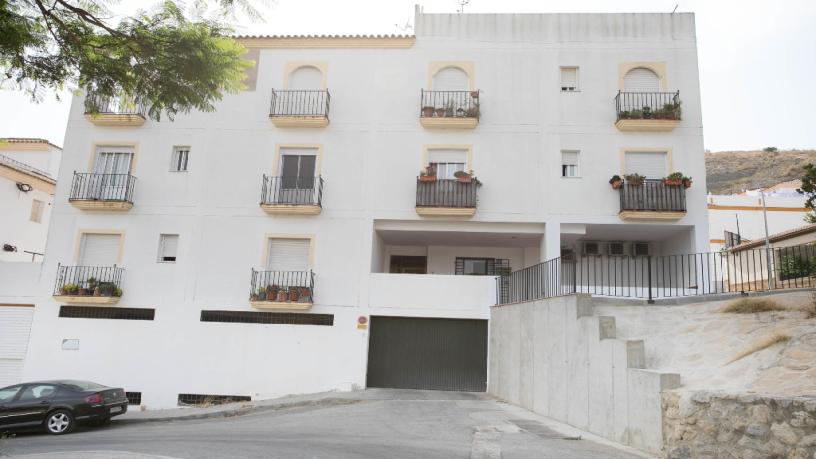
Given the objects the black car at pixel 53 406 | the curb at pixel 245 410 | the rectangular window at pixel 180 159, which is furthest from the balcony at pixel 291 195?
the black car at pixel 53 406

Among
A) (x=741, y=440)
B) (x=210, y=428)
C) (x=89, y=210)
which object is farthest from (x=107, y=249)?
(x=741, y=440)

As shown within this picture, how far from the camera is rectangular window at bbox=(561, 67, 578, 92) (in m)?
18.1

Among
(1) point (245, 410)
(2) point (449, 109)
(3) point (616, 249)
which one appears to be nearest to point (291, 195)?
(2) point (449, 109)

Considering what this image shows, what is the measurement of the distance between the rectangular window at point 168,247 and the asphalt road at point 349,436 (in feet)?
17.7

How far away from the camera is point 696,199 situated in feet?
55.2

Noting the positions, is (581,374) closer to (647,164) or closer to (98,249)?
(647,164)

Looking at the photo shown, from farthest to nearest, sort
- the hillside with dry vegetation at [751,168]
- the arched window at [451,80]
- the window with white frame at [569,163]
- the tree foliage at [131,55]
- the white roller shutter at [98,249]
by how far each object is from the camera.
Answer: the hillside with dry vegetation at [751,168] < the arched window at [451,80] < the white roller shutter at [98,249] < the window with white frame at [569,163] < the tree foliage at [131,55]

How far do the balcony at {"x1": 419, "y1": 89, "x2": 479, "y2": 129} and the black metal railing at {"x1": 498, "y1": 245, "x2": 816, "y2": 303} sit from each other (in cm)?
492

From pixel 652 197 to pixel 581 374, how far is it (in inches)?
348

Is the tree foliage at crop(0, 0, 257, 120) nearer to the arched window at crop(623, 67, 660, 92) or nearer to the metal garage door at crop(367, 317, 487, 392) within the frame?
the metal garage door at crop(367, 317, 487, 392)

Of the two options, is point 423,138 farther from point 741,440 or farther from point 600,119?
point 741,440

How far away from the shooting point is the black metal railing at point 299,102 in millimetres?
18328

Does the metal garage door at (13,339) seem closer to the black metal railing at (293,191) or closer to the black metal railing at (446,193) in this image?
the black metal railing at (293,191)

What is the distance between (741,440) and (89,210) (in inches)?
735
